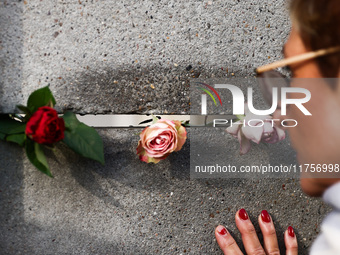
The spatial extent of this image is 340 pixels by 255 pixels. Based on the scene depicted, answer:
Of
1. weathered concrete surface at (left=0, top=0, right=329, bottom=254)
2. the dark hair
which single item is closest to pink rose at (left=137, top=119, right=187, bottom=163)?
weathered concrete surface at (left=0, top=0, right=329, bottom=254)

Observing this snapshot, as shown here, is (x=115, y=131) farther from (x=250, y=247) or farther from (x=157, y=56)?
(x=250, y=247)

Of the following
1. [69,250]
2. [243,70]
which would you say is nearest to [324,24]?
[243,70]

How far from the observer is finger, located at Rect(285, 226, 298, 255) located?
4.36ft

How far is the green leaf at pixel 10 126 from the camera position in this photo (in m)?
1.17

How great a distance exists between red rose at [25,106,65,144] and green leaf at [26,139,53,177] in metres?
0.11

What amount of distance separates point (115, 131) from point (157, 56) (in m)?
0.34

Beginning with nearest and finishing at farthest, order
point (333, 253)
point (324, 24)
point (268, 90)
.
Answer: point (324, 24) → point (333, 253) → point (268, 90)

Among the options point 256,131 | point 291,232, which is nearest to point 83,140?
point 256,131

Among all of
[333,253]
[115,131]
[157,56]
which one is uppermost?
[157,56]

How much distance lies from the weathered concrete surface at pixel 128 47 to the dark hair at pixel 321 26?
1.95 feet

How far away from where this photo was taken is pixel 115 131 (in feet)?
4.26

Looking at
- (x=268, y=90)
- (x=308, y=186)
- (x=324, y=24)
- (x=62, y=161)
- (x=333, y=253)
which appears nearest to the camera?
(x=324, y=24)

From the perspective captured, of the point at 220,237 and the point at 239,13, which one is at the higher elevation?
the point at 239,13

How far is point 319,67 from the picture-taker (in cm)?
73
